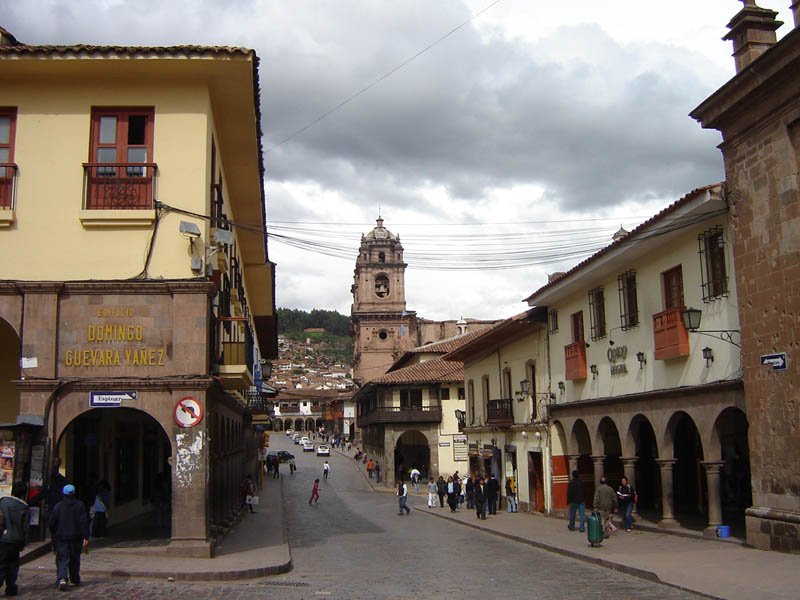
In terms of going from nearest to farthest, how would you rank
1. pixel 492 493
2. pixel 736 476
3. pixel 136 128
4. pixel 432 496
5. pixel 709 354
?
pixel 136 128, pixel 709 354, pixel 736 476, pixel 492 493, pixel 432 496

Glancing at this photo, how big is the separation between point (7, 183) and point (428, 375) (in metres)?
39.4

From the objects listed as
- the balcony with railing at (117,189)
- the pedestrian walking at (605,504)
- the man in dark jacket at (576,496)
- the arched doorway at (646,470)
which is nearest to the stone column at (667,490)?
the pedestrian walking at (605,504)

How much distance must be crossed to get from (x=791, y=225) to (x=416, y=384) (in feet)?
128

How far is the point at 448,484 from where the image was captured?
109 feet

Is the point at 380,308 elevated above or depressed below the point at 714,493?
above

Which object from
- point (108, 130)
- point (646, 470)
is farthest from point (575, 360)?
point (108, 130)

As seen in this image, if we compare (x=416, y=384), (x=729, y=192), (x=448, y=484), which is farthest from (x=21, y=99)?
(x=416, y=384)

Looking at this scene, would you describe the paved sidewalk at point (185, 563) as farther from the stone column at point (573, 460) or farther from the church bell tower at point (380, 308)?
the church bell tower at point (380, 308)

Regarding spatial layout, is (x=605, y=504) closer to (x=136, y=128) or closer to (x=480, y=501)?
(x=480, y=501)

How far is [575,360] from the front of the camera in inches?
903

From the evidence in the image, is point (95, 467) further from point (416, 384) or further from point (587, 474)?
point (416, 384)

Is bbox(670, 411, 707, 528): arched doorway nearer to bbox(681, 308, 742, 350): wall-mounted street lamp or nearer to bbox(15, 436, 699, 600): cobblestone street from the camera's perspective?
bbox(15, 436, 699, 600): cobblestone street

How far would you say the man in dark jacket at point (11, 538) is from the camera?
9805mm

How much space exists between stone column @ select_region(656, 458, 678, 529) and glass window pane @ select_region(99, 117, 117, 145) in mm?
13207
